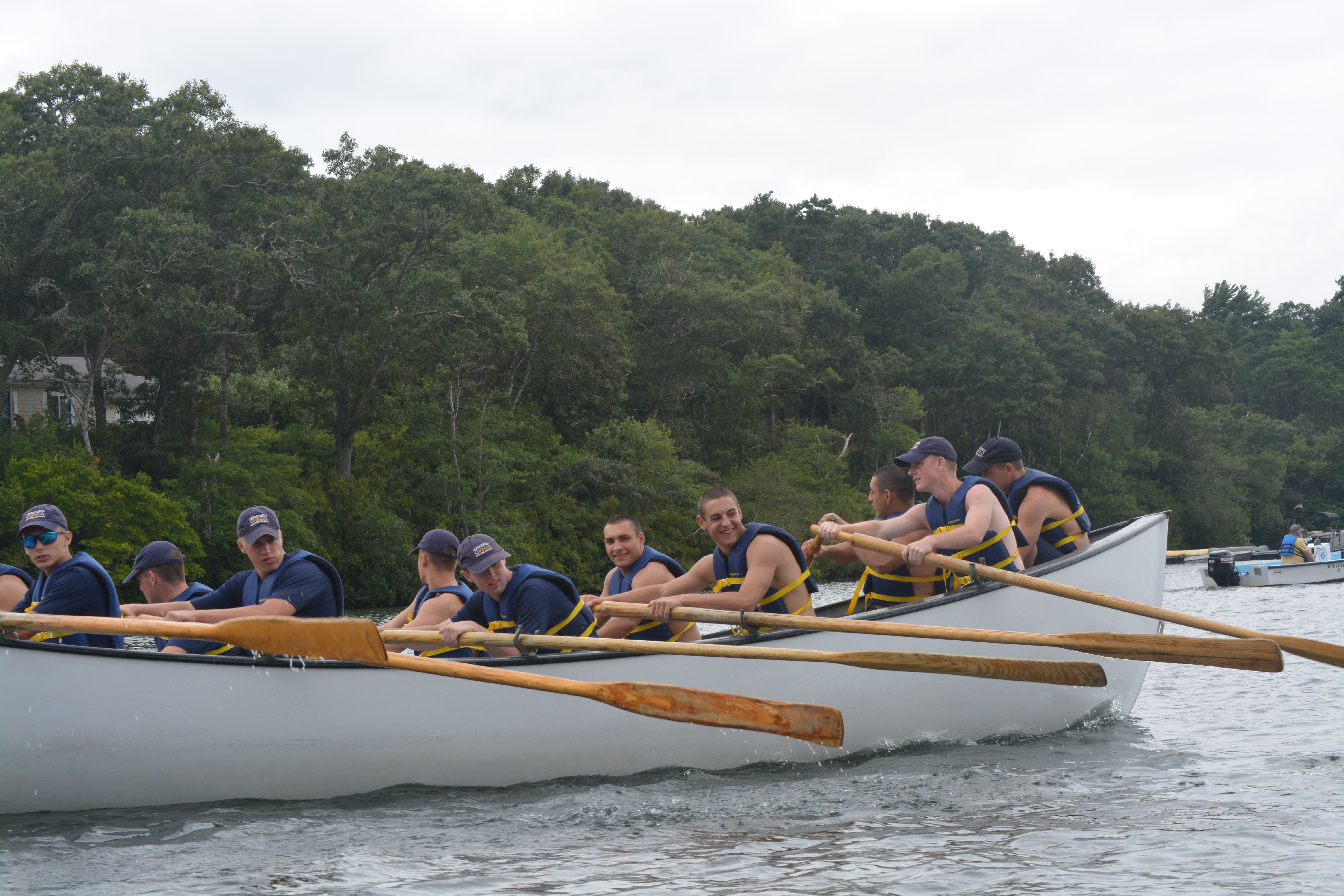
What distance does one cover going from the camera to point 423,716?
5.57 metres

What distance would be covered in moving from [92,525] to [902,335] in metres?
36.7

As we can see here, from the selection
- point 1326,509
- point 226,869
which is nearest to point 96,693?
point 226,869

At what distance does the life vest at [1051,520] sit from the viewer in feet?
23.2

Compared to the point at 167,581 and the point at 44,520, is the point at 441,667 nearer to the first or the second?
the point at 167,581

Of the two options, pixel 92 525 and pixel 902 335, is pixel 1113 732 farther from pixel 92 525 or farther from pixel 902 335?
pixel 902 335

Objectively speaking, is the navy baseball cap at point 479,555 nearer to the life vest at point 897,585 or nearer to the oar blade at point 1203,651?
the life vest at point 897,585

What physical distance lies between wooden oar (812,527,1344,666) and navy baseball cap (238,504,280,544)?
2.90 meters

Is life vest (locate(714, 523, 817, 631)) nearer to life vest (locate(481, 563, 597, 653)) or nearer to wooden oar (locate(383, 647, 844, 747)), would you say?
life vest (locate(481, 563, 597, 653))

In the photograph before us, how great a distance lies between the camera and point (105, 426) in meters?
24.6

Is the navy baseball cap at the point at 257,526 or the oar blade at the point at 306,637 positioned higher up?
the navy baseball cap at the point at 257,526

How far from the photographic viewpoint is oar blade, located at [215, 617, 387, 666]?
16.3ft

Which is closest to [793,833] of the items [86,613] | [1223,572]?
[86,613]

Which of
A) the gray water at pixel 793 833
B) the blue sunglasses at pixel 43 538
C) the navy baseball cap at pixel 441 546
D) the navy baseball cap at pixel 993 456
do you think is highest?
the navy baseball cap at pixel 993 456

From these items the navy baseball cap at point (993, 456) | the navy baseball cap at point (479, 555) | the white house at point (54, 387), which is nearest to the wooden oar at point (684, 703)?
the navy baseball cap at point (479, 555)
